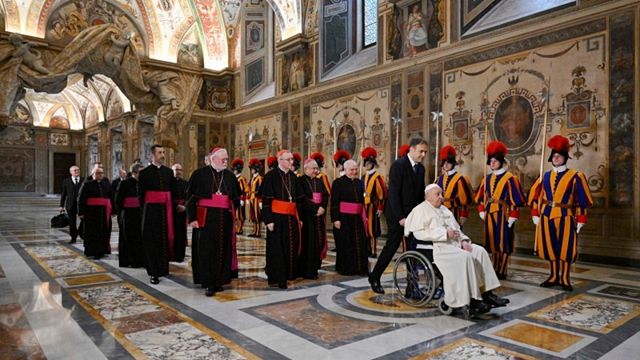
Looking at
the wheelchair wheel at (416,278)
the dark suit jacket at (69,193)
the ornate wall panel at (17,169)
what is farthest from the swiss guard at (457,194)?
the ornate wall panel at (17,169)

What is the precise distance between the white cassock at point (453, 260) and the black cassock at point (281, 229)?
1.77 m

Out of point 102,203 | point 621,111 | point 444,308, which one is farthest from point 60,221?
point 621,111

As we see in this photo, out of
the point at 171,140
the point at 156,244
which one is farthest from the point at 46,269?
the point at 171,140

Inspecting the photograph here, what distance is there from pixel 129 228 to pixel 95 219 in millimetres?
1458

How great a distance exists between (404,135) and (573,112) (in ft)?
12.1

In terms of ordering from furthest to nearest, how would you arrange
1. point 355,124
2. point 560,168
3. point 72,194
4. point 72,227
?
point 355,124
point 72,194
point 72,227
point 560,168

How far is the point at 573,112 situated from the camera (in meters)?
7.55

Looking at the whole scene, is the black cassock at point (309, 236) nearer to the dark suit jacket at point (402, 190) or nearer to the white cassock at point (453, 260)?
the dark suit jacket at point (402, 190)

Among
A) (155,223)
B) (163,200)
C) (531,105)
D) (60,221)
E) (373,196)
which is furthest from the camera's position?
(60,221)

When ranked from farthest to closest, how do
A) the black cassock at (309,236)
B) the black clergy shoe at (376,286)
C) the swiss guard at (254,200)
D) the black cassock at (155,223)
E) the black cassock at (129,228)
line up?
the swiss guard at (254,200) → the black cassock at (129,228) → the black cassock at (309,236) → the black cassock at (155,223) → the black clergy shoe at (376,286)

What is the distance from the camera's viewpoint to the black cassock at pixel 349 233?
20.7ft

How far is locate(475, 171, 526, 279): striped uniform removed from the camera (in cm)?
608

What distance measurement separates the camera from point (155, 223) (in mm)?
5953

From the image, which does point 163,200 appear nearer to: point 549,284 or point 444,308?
Result: point 444,308
